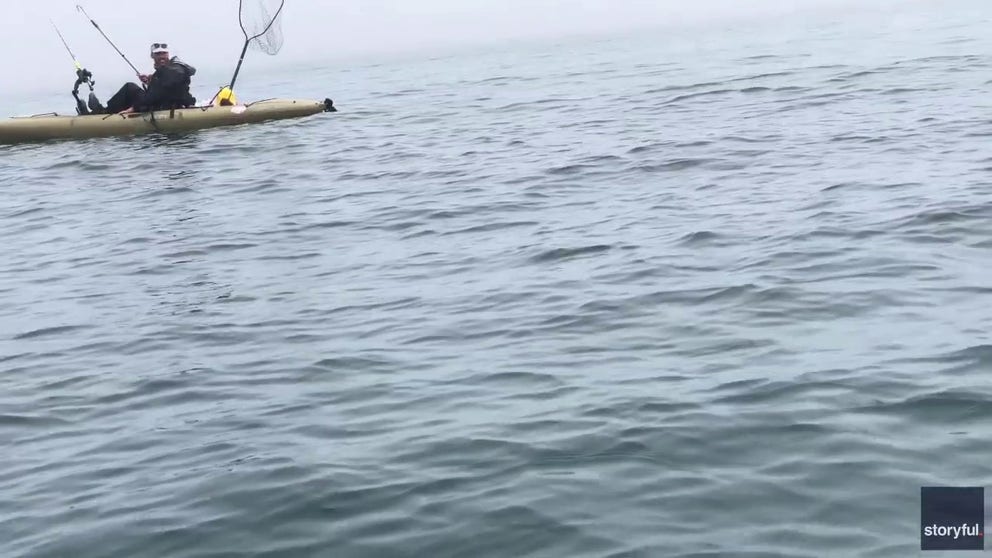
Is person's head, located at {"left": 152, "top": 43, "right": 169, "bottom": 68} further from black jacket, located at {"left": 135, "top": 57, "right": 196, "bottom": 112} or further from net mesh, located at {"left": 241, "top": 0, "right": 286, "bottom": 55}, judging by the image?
net mesh, located at {"left": 241, "top": 0, "right": 286, "bottom": 55}

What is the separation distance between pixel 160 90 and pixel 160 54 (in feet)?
1.93

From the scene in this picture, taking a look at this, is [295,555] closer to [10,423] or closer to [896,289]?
[10,423]

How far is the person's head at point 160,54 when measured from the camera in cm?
1759

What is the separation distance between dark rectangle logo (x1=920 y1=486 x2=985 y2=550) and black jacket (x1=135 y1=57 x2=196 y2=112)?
48.3 feet

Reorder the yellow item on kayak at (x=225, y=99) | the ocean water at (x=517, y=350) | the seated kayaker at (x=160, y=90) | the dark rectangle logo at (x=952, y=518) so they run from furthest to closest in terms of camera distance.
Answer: the yellow item on kayak at (x=225, y=99) → the seated kayaker at (x=160, y=90) → the ocean water at (x=517, y=350) → the dark rectangle logo at (x=952, y=518)

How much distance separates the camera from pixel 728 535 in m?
4.44

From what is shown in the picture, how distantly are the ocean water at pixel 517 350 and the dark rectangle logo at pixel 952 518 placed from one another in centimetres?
7

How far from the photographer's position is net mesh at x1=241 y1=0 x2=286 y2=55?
20609mm

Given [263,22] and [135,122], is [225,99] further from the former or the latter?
[263,22]

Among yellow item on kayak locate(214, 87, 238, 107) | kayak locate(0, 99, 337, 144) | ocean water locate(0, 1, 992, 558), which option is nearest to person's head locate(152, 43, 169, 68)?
kayak locate(0, 99, 337, 144)

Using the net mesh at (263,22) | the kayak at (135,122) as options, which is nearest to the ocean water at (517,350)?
the kayak at (135,122)

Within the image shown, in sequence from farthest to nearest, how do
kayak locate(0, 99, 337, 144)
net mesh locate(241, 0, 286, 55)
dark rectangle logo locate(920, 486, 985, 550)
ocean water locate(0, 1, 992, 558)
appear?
net mesh locate(241, 0, 286, 55) → kayak locate(0, 99, 337, 144) → ocean water locate(0, 1, 992, 558) → dark rectangle logo locate(920, 486, 985, 550)

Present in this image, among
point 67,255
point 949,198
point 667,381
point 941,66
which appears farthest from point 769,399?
point 941,66

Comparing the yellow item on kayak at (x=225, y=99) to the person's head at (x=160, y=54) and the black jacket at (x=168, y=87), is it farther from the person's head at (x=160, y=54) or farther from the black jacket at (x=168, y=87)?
the person's head at (x=160, y=54)
